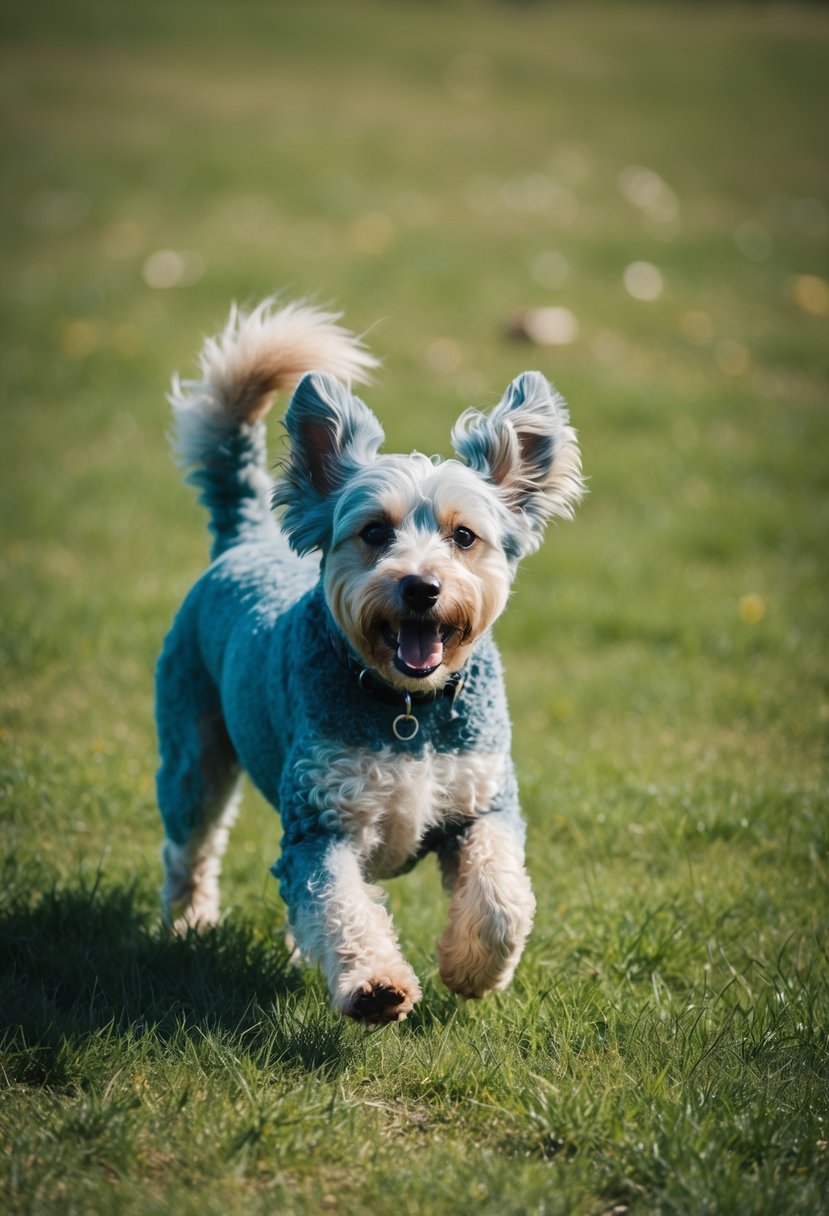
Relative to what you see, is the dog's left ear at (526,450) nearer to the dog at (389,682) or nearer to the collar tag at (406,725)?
the dog at (389,682)

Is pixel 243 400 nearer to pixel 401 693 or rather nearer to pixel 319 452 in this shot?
pixel 319 452

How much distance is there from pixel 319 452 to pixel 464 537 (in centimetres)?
60

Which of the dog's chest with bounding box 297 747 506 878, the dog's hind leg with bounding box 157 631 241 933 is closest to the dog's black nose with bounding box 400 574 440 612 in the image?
the dog's chest with bounding box 297 747 506 878

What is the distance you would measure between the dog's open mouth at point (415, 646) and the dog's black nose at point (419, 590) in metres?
0.06

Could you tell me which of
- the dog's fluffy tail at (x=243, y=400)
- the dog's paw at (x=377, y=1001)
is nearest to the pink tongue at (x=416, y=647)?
the dog's paw at (x=377, y=1001)

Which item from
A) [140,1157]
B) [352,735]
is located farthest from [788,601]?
[140,1157]

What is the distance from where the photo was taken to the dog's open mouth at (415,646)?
3.78 meters

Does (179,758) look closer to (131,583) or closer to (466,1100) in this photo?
(466,1100)

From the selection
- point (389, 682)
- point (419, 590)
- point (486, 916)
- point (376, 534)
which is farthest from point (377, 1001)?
point (376, 534)

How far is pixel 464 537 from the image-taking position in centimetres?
399

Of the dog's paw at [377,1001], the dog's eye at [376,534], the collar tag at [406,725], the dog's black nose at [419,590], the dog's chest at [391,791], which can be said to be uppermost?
the dog's eye at [376,534]

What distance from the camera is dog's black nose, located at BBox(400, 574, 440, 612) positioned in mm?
3734

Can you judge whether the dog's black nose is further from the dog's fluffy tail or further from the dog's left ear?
the dog's fluffy tail

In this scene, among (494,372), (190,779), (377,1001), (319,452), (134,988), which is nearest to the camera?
(377,1001)
